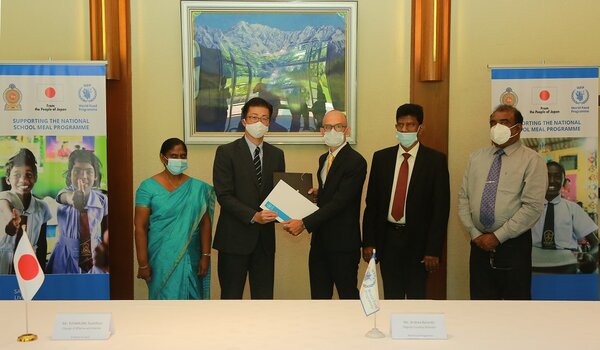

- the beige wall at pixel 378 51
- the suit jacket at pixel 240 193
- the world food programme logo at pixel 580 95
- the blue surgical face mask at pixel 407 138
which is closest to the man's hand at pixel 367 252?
the suit jacket at pixel 240 193

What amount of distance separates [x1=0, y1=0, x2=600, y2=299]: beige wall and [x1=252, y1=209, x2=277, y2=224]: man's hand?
1.43m

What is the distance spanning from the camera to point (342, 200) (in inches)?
175

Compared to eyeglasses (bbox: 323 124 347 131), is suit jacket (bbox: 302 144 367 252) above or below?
below

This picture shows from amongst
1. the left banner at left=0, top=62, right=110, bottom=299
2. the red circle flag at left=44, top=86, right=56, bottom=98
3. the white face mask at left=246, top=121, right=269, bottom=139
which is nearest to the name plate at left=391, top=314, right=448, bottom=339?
the white face mask at left=246, top=121, right=269, bottom=139

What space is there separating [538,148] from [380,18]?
1.61 meters

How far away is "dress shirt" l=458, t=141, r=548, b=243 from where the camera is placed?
14.3 ft

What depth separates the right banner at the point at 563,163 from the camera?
205 inches

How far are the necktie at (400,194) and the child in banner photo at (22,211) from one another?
2499mm

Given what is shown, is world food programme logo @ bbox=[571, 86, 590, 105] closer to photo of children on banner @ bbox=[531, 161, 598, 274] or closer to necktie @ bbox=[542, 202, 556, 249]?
photo of children on banner @ bbox=[531, 161, 598, 274]

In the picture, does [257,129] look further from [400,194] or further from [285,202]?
[400,194]

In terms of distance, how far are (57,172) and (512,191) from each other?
125 inches

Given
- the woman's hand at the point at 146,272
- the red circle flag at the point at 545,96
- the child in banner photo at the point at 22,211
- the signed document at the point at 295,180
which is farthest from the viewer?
the red circle flag at the point at 545,96

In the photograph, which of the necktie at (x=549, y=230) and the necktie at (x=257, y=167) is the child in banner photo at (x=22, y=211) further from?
the necktie at (x=549, y=230)

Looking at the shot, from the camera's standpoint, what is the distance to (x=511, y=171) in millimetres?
4469
